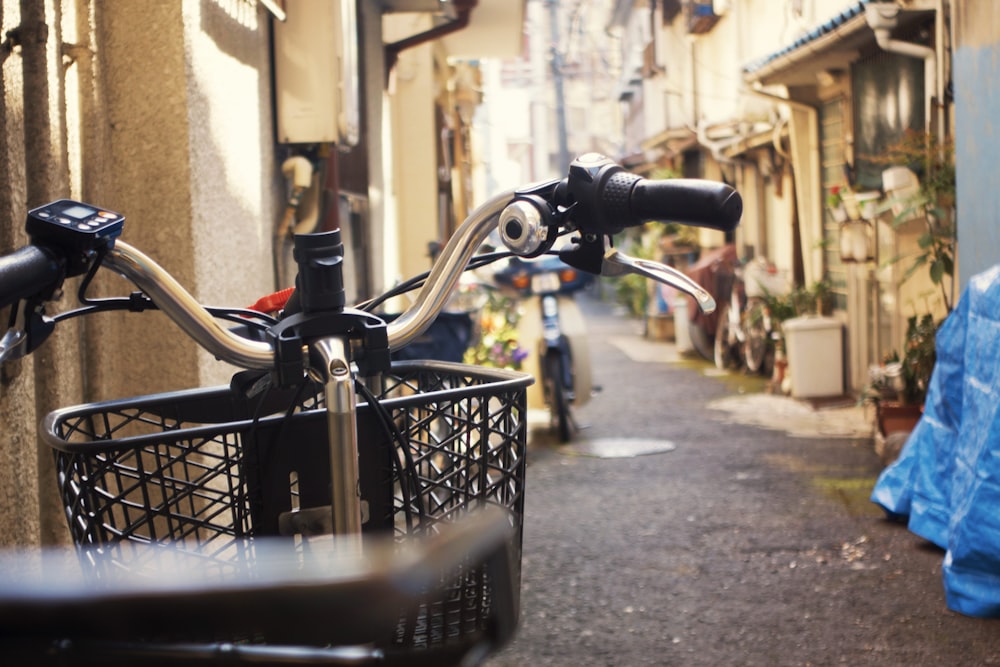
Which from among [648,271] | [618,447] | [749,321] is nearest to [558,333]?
[618,447]

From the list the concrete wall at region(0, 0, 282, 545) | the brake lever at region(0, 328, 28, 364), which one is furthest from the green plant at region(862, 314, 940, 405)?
the brake lever at region(0, 328, 28, 364)

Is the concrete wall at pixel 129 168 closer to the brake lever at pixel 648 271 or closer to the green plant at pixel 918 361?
the brake lever at pixel 648 271

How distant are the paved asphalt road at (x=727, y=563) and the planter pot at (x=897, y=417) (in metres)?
0.29

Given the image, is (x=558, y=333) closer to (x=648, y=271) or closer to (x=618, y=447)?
(x=618, y=447)

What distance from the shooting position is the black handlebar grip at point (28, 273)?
128cm

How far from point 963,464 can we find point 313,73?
312cm

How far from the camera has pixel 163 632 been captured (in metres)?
Answer: 0.86

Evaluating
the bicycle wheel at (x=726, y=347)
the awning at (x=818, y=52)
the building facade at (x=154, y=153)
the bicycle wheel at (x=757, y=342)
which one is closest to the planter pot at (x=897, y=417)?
the awning at (x=818, y=52)

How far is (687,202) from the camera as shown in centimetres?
155

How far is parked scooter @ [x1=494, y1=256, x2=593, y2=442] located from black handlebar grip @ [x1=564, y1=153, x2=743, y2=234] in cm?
685

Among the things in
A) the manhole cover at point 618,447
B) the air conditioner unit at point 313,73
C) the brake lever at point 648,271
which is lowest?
the manhole cover at point 618,447

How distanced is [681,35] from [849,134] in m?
11.0

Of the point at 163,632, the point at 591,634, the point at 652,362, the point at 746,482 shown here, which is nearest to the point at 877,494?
the point at 746,482

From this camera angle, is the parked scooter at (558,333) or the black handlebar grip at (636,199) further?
the parked scooter at (558,333)
